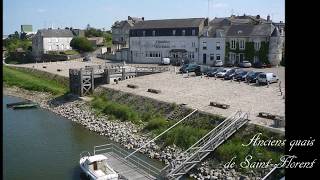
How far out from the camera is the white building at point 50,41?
6309 cm

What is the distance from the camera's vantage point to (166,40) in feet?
154

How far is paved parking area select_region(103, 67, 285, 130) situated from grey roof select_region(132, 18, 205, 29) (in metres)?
11.7

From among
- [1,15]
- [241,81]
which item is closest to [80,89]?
[241,81]

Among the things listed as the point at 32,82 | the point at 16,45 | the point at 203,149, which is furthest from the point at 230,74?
the point at 16,45

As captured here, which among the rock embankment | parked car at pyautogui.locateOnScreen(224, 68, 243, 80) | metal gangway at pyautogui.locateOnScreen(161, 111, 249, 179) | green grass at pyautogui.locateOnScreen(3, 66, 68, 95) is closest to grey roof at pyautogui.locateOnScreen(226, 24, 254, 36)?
parked car at pyautogui.locateOnScreen(224, 68, 243, 80)

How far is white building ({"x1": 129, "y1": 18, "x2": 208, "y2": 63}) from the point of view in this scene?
146ft

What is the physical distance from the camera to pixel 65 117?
2831 centimetres

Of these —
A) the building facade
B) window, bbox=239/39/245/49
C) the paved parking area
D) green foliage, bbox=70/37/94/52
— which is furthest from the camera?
the building facade

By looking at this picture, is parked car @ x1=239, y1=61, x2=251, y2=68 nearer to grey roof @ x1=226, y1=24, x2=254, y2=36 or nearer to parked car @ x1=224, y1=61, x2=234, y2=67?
parked car @ x1=224, y1=61, x2=234, y2=67

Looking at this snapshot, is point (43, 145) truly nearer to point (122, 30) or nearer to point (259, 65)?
point (259, 65)

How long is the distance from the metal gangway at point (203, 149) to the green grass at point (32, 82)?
69.0 feet

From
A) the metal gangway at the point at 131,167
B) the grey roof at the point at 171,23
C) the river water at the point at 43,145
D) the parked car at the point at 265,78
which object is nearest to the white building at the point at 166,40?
the grey roof at the point at 171,23

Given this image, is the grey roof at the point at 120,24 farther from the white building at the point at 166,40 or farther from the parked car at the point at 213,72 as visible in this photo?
the parked car at the point at 213,72
